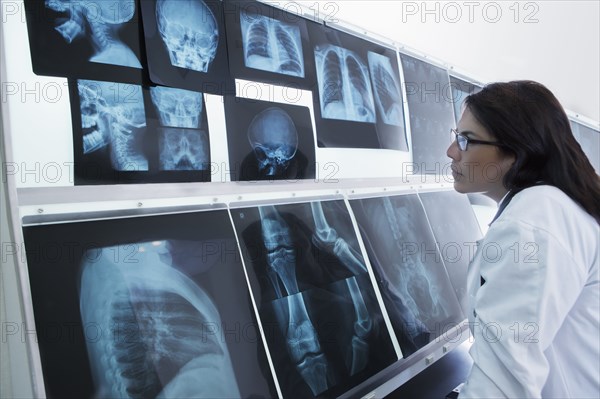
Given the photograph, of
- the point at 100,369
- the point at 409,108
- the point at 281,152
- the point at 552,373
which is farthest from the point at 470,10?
the point at 100,369

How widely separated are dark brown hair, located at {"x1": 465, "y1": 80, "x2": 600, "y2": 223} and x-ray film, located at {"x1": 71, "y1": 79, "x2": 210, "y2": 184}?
0.73 metres

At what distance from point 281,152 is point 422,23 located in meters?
1.38

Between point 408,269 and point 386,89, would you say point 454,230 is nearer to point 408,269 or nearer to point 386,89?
point 408,269

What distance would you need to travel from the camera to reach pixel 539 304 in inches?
33.5

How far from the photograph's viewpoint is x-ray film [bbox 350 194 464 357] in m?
1.36

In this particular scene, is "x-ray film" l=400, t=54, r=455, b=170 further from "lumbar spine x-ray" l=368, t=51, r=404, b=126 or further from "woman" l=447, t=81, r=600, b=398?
"woman" l=447, t=81, r=600, b=398

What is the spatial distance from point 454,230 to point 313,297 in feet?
3.07

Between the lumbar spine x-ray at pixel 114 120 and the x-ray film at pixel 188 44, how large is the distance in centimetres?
8

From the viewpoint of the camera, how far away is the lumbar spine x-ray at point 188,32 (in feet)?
3.25

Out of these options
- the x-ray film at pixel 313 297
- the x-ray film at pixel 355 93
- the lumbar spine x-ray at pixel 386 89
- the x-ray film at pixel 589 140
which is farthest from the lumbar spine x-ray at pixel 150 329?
the x-ray film at pixel 589 140

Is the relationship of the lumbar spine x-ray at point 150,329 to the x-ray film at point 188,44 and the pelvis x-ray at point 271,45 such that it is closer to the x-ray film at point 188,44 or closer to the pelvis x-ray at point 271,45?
the x-ray film at point 188,44

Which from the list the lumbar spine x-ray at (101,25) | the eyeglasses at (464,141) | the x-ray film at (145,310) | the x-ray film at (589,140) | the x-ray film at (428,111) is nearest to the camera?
the x-ray film at (145,310)

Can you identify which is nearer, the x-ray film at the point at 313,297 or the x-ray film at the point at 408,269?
the x-ray film at the point at 313,297

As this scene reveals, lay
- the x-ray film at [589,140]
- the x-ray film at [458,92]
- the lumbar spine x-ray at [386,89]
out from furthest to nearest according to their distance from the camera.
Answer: the x-ray film at [589,140] → the x-ray film at [458,92] → the lumbar spine x-ray at [386,89]
